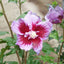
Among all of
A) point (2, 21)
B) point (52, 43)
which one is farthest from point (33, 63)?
point (2, 21)

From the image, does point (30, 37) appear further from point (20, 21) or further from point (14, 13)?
point (14, 13)

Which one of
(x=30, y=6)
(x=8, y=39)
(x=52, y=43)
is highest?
(x=8, y=39)

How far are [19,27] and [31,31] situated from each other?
0.05 m

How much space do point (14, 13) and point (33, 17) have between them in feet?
7.75

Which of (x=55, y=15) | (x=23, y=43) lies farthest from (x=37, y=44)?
(x=55, y=15)

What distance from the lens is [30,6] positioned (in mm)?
3027

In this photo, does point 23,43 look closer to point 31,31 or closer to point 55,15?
point 31,31

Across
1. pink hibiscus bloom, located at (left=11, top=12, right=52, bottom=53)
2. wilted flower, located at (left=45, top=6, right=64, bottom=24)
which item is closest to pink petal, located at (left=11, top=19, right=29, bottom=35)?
pink hibiscus bloom, located at (left=11, top=12, right=52, bottom=53)

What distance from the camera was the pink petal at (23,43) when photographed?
531mm

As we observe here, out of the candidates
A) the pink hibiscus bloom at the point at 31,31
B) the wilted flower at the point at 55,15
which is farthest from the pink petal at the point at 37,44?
the wilted flower at the point at 55,15

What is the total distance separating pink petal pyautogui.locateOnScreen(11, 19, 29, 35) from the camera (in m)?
0.53

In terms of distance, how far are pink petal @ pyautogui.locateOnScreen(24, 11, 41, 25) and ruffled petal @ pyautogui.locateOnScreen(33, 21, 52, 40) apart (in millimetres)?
19

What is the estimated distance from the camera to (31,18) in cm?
54

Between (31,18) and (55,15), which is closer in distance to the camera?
(31,18)
